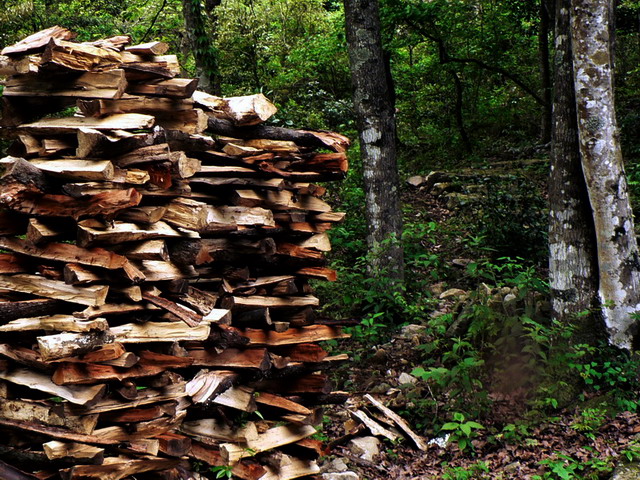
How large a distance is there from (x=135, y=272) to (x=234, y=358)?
1051 millimetres

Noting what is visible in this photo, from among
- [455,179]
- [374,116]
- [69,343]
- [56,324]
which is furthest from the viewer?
[455,179]

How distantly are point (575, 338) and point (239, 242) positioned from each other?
12.1ft

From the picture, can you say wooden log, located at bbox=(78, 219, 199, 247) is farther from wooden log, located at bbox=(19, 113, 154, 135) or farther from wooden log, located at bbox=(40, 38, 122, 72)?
wooden log, located at bbox=(40, 38, 122, 72)

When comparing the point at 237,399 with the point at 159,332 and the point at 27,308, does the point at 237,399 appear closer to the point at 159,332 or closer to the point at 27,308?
the point at 159,332

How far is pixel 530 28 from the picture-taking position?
16.0 m

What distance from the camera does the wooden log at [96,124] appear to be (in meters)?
3.92

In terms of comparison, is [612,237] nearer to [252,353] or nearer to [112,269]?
[252,353]

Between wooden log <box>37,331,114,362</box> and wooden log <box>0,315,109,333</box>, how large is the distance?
0.13ft

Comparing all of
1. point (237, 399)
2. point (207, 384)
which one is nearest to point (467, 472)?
point (237, 399)

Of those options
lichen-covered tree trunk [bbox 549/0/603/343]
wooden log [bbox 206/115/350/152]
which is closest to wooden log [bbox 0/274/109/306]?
wooden log [bbox 206/115/350/152]

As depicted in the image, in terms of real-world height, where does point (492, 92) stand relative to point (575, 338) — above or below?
above

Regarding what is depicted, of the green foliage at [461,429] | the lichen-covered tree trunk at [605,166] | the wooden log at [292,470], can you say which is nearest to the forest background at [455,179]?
the green foliage at [461,429]

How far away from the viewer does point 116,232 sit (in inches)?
149

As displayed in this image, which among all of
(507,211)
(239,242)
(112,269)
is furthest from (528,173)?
(112,269)
